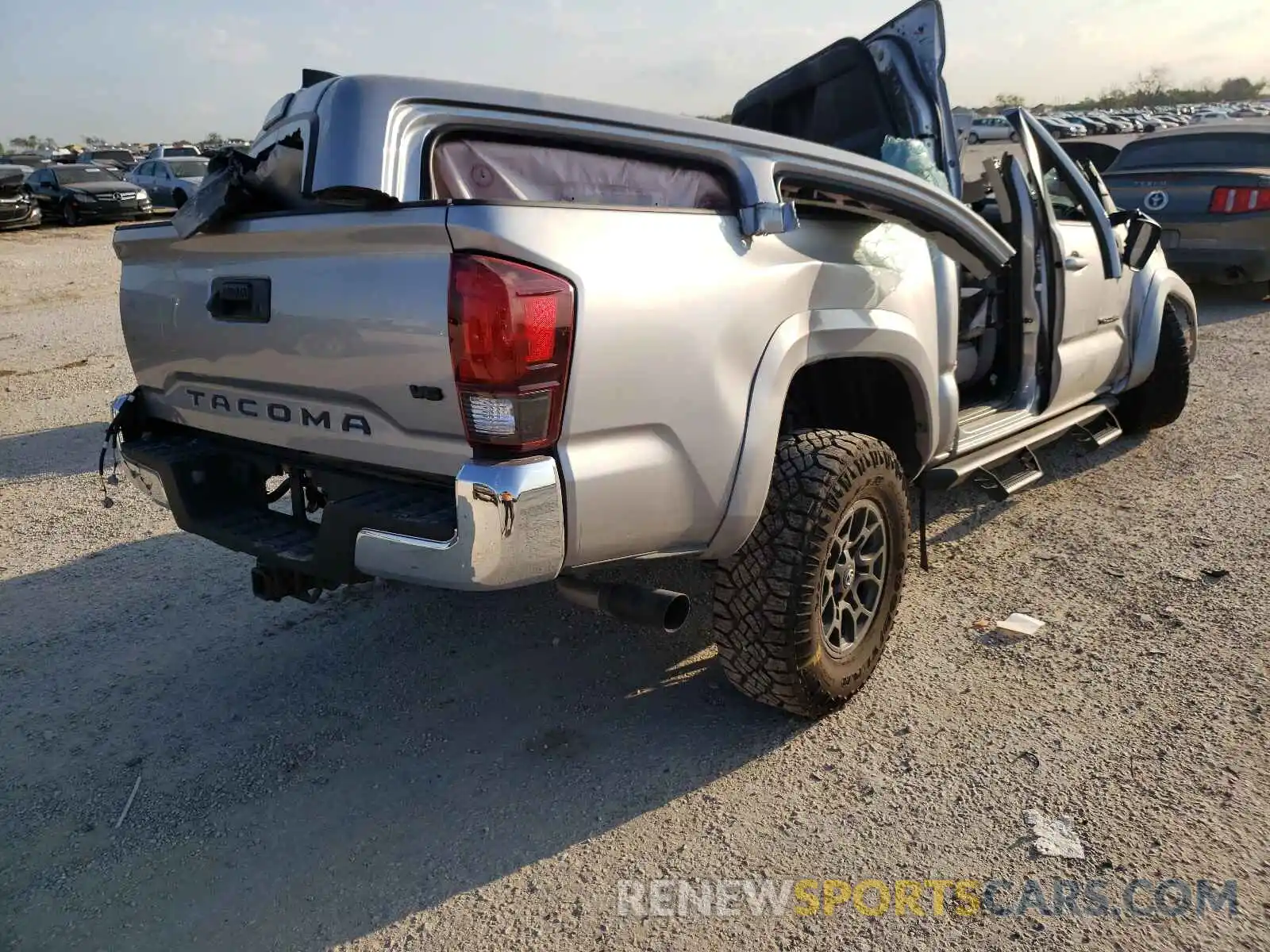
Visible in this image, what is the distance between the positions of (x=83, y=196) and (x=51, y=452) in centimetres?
2051

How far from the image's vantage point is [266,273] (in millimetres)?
2611

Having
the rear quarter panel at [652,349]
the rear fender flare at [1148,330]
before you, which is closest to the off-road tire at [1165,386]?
the rear fender flare at [1148,330]

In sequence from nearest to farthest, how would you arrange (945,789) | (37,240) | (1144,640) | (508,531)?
(508,531), (945,789), (1144,640), (37,240)

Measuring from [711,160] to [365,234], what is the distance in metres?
0.98

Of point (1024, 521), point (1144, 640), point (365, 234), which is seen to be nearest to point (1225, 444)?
point (1024, 521)

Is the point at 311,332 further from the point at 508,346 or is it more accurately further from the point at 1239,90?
the point at 1239,90

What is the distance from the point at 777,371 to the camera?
2725 mm

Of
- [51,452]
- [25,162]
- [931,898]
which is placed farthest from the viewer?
[25,162]

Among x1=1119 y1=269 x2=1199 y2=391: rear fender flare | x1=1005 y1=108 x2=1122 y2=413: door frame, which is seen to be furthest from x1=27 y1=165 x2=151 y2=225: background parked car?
x1=1119 y1=269 x2=1199 y2=391: rear fender flare

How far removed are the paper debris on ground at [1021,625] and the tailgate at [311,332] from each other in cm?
231

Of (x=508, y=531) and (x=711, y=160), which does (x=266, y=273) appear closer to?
(x=508, y=531)

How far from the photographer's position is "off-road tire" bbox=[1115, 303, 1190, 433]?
564 centimetres

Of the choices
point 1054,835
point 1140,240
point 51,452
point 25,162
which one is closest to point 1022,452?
point 1140,240

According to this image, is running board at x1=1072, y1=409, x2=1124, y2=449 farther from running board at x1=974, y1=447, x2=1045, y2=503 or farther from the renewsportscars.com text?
the renewsportscars.com text
